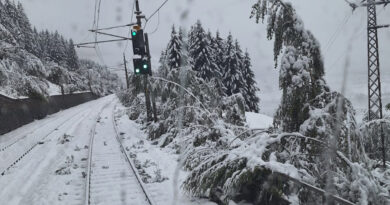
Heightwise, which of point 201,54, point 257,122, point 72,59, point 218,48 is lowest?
point 257,122

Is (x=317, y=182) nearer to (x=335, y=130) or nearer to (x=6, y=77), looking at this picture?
(x=335, y=130)

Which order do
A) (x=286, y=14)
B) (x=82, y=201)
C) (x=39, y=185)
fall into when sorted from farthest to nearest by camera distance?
(x=39, y=185) < (x=82, y=201) < (x=286, y=14)

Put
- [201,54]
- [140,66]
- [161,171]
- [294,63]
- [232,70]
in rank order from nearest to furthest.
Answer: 1. [294,63]
2. [161,171]
3. [140,66]
4. [201,54]
5. [232,70]

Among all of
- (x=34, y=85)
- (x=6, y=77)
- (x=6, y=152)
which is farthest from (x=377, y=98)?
(x=34, y=85)

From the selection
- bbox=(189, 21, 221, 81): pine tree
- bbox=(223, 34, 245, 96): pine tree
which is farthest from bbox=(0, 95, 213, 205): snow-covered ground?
bbox=(223, 34, 245, 96): pine tree

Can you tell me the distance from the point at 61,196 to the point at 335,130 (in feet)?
20.9

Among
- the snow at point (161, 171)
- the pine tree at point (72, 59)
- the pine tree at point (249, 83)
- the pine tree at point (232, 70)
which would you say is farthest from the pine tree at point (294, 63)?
the pine tree at point (72, 59)

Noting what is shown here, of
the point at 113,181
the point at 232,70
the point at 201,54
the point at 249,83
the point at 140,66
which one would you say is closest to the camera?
the point at 113,181

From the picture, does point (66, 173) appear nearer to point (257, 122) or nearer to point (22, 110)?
point (22, 110)

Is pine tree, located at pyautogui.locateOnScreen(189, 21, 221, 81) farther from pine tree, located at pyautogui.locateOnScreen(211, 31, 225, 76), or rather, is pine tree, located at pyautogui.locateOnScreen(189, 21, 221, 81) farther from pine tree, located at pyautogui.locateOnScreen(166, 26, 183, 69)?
pine tree, located at pyautogui.locateOnScreen(166, 26, 183, 69)

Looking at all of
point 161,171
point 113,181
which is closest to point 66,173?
point 113,181

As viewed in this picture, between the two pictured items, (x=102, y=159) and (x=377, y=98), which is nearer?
(x=102, y=159)

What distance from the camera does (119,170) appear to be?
32.0 ft

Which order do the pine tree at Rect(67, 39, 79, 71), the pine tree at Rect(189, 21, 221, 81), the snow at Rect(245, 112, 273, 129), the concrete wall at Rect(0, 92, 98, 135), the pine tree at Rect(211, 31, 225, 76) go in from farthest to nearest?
the pine tree at Rect(67, 39, 79, 71) → the pine tree at Rect(211, 31, 225, 76) → the pine tree at Rect(189, 21, 221, 81) → the snow at Rect(245, 112, 273, 129) → the concrete wall at Rect(0, 92, 98, 135)
